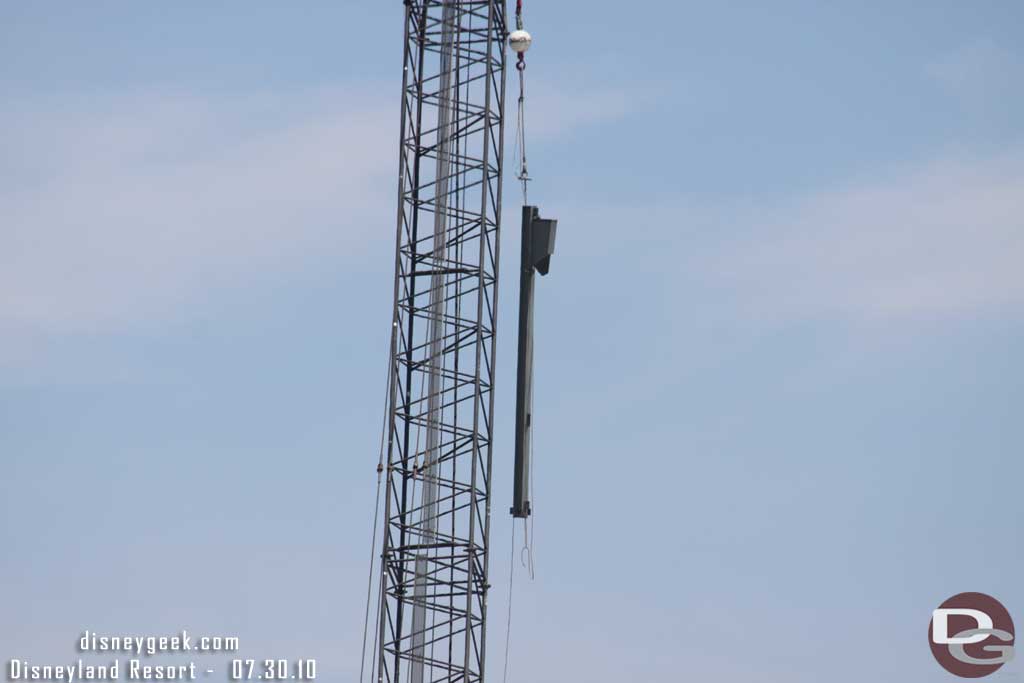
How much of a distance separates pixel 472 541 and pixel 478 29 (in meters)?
18.0

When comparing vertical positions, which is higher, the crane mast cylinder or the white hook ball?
the white hook ball

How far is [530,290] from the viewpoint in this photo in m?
169

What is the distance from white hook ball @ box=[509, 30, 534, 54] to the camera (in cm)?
16850

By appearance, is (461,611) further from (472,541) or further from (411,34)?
(411,34)

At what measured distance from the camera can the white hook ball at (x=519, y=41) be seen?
168500mm

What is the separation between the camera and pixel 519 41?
16862 centimetres

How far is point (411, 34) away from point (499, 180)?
6.04 meters

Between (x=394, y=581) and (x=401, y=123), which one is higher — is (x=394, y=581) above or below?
below

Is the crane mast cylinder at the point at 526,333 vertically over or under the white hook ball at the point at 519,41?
under

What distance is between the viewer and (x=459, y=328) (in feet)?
552

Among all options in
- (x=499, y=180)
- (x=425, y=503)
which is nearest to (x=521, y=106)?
(x=499, y=180)

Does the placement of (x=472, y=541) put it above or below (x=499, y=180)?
below

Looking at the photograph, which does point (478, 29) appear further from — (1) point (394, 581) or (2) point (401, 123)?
(1) point (394, 581)

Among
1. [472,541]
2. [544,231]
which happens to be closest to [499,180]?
[544,231]
